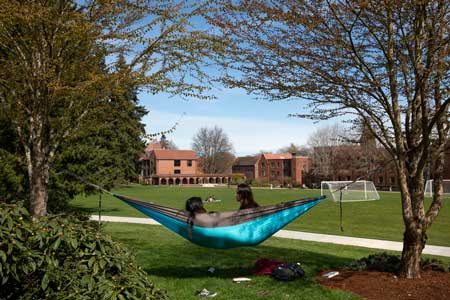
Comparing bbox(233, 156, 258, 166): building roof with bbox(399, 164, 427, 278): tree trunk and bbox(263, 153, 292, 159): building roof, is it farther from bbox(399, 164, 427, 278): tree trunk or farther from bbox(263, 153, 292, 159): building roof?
bbox(399, 164, 427, 278): tree trunk

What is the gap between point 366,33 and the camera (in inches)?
224

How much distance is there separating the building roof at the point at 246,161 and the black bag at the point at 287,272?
3314 inches

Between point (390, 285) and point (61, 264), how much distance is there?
385 centimetres

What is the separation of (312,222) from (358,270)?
934 centimetres

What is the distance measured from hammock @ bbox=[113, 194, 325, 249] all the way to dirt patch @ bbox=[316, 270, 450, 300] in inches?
39.4

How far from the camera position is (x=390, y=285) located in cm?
518

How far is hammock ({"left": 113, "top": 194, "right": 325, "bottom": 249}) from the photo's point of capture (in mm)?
5492

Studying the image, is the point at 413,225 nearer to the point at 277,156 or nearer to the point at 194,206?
the point at 194,206

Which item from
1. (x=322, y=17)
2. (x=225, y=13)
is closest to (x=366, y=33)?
(x=322, y=17)

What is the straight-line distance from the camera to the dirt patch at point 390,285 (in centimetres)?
484

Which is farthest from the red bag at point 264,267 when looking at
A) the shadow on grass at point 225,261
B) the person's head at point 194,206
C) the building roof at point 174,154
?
the building roof at point 174,154

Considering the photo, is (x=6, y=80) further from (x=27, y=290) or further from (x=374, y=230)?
(x=374, y=230)

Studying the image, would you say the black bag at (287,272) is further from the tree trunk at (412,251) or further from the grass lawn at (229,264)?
the tree trunk at (412,251)

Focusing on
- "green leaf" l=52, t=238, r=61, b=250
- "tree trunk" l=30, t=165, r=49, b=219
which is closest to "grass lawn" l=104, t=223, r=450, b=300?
"green leaf" l=52, t=238, r=61, b=250
